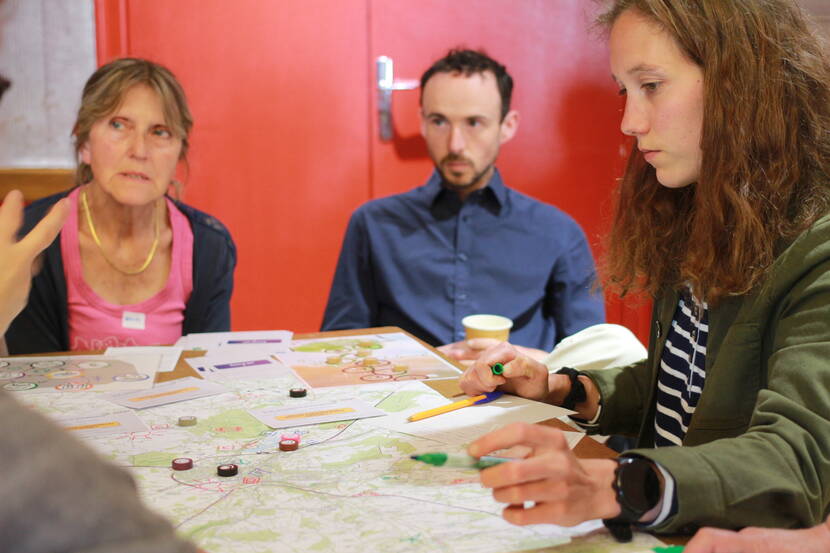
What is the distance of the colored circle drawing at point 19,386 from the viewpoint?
139cm

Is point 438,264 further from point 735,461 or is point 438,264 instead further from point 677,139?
point 735,461

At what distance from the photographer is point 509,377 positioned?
4.25 feet

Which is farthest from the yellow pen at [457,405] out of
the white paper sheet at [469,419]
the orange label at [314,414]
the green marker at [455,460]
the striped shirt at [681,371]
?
the green marker at [455,460]

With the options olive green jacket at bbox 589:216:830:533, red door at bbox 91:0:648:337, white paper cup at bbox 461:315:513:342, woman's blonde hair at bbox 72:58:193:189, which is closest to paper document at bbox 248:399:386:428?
olive green jacket at bbox 589:216:830:533

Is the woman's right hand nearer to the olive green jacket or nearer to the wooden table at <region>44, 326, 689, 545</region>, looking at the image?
the wooden table at <region>44, 326, 689, 545</region>

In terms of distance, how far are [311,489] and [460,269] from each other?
5.15 feet

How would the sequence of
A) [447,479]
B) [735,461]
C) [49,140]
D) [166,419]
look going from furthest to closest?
[49,140] → [166,419] → [447,479] → [735,461]

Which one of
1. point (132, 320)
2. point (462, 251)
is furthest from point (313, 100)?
point (132, 320)

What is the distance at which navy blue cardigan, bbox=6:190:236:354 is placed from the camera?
6.16ft

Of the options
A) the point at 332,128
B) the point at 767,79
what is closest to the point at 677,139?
the point at 767,79

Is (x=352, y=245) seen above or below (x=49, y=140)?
below

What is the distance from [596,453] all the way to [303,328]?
2374 mm

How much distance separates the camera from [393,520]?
2.87ft

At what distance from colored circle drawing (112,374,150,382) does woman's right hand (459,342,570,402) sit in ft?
1.95
